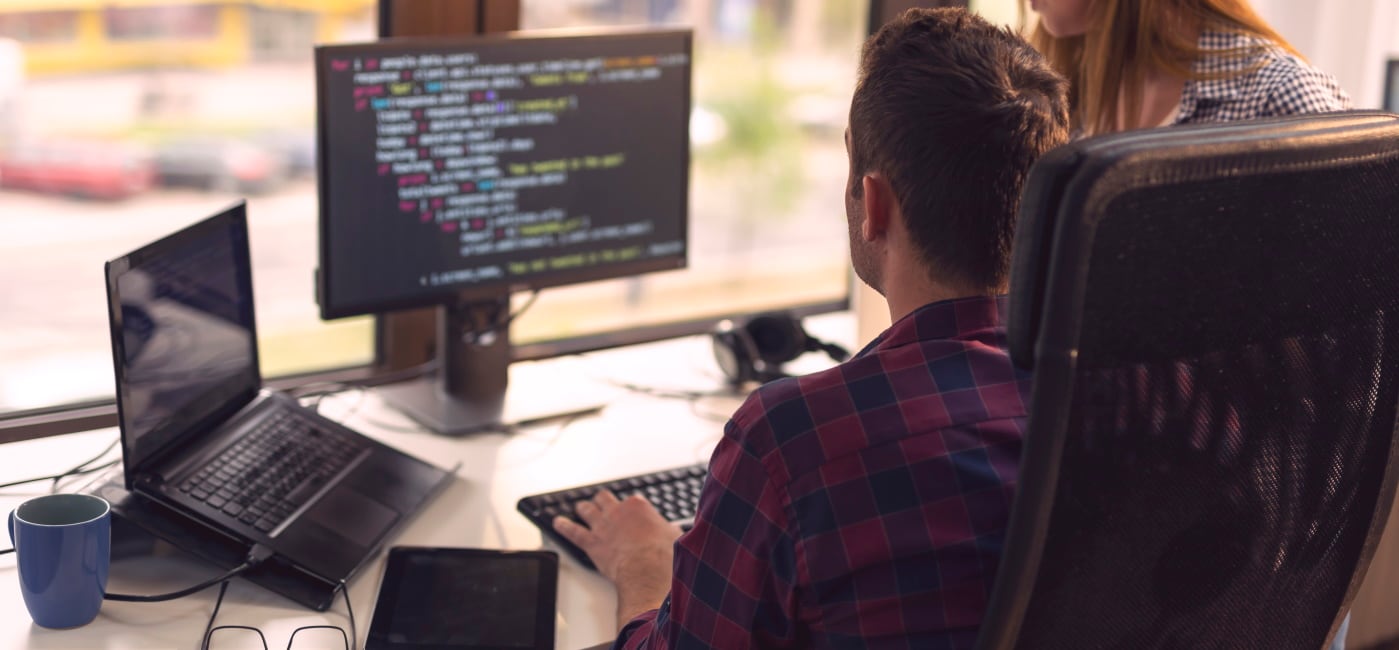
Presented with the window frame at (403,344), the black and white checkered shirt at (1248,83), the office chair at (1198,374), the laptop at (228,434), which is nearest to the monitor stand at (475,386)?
the window frame at (403,344)

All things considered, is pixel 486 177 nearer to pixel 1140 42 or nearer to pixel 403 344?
pixel 403 344

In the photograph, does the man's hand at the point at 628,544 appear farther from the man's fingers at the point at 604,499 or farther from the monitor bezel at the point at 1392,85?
the monitor bezel at the point at 1392,85

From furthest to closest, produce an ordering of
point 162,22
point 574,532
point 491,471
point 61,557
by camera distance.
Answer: point 162,22
point 491,471
point 574,532
point 61,557

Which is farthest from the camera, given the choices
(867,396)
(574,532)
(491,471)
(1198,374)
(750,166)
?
(750,166)

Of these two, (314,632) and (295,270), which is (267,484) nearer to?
(314,632)

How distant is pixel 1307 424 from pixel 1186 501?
126 millimetres

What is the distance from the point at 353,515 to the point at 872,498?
0.70 m

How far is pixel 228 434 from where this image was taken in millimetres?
1438

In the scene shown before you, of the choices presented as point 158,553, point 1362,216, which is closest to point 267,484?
point 158,553

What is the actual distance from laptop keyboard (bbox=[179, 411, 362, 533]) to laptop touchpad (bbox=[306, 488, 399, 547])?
0.08 feet

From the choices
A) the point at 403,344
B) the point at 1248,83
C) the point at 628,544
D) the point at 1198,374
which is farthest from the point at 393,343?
the point at 1198,374

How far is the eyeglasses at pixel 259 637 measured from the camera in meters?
1.17

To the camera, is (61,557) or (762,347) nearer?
(61,557)

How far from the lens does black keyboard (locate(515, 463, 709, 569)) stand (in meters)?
1.40
